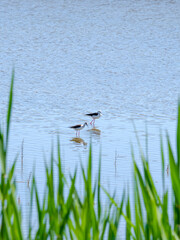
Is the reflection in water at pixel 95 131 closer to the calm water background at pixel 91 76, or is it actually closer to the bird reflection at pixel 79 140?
the calm water background at pixel 91 76

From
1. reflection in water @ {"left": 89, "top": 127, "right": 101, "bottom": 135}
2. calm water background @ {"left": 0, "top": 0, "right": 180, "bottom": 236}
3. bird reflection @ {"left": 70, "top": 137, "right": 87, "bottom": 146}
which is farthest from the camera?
reflection in water @ {"left": 89, "top": 127, "right": 101, "bottom": 135}

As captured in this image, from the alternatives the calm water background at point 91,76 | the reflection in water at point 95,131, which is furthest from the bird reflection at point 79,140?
the reflection in water at point 95,131

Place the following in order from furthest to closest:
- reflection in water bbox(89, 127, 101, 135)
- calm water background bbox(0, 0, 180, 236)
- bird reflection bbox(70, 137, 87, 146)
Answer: reflection in water bbox(89, 127, 101, 135)
bird reflection bbox(70, 137, 87, 146)
calm water background bbox(0, 0, 180, 236)

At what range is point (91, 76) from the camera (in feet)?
69.5

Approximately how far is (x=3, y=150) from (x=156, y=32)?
91.9 ft

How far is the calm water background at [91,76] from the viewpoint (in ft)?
37.6

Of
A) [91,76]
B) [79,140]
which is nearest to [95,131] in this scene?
[79,140]

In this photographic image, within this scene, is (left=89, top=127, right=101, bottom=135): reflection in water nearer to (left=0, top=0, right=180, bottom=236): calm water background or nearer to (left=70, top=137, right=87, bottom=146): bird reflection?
(left=0, top=0, right=180, bottom=236): calm water background

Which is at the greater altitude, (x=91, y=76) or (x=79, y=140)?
(x=91, y=76)

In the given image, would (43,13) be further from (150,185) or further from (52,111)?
(150,185)

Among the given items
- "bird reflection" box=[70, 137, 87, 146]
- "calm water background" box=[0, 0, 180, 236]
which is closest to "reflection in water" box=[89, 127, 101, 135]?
"calm water background" box=[0, 0, 180, 236]

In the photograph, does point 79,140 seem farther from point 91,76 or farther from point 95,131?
point 91,76

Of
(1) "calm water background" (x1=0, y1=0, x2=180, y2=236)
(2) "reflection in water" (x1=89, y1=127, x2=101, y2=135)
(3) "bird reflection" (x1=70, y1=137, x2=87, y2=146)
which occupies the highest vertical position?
(1) "calm water background" (x1=0, y1=0, x2=180, y2=236)

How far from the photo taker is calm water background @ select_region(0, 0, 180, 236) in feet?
37.6
